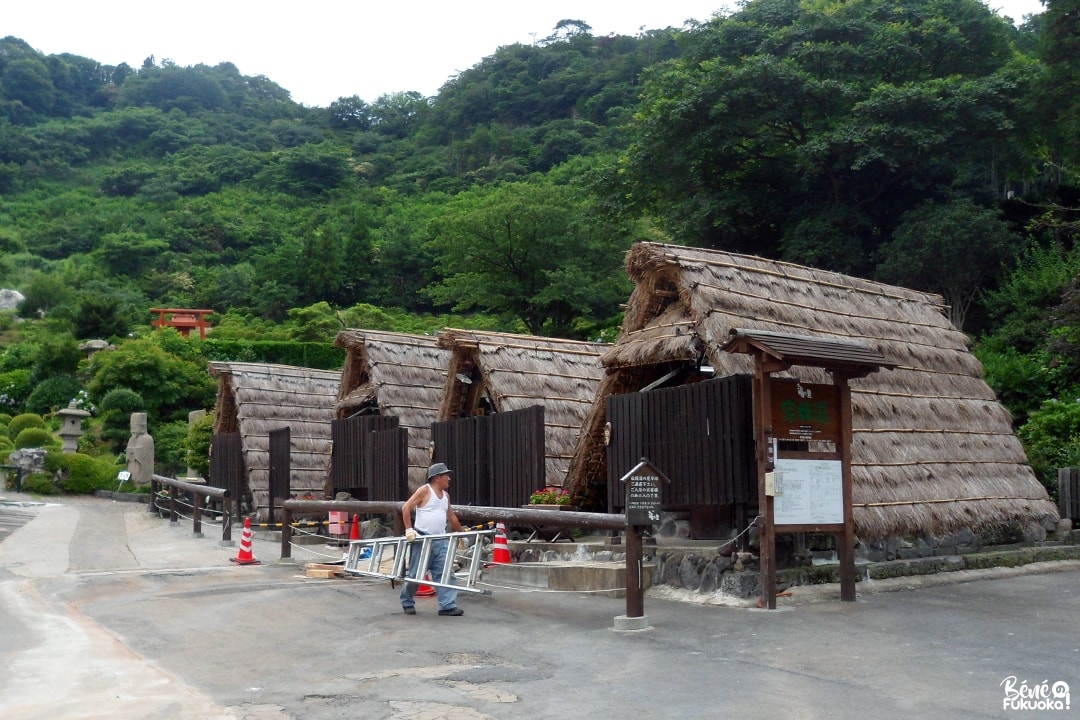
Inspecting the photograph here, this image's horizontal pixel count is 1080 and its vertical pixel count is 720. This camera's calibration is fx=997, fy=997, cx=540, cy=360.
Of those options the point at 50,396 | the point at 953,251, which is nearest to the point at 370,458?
the point at 953,251

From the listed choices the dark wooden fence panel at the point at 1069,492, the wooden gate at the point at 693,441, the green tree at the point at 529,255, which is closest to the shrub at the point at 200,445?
the green tree at the point at 529,255

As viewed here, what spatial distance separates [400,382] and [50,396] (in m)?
25.8

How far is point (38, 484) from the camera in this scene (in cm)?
2991

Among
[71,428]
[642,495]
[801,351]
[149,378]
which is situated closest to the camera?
[642,495]

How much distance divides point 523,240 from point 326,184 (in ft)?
170

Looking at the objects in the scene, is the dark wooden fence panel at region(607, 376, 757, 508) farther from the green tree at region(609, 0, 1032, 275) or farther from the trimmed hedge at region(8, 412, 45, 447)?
the trimmed hedge at region(8, 412, 45, 447)

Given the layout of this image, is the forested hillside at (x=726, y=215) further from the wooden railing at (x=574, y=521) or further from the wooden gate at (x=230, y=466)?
the wooden gate at (x=230, y=466)

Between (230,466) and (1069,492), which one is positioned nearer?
(1069,492)

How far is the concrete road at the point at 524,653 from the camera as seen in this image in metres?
6.12

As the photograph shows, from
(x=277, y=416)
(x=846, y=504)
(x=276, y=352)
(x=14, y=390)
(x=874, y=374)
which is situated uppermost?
(x=276, y=352)

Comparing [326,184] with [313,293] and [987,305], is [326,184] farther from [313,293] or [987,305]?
[987,305]

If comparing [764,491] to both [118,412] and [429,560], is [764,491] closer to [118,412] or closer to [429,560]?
[429,560]

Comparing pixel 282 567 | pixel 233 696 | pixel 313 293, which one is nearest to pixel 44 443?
pixel 282 567

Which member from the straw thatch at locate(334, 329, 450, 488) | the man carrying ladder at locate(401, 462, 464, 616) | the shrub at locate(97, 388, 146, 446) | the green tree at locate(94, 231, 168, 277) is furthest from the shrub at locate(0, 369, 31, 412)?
the man carrying ladder at locate(401, 462, 464, 616)
